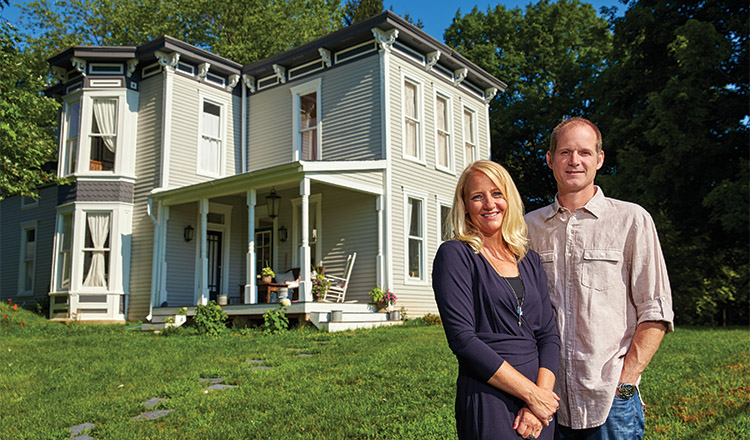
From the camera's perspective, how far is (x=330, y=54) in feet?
48.8

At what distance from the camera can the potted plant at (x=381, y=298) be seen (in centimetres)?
1266

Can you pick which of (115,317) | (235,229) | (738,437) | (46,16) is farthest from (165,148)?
(46,16)

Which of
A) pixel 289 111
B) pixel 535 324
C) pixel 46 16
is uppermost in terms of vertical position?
pixel 46 16

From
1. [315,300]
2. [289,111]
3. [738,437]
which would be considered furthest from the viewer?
[289,111]

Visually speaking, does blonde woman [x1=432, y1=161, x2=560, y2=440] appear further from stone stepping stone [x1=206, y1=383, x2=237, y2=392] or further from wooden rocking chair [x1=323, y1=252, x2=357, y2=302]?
wooden rocking chair [x1=323, y1=252, x2=357, y2=302]

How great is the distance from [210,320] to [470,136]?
369 inches

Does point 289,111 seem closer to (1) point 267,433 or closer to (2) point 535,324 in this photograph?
(1) point 267,433

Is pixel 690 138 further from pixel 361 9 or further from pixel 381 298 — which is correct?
pixel 361 9

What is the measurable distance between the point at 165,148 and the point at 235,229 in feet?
A: 8.92

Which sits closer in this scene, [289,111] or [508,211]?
[508,211]

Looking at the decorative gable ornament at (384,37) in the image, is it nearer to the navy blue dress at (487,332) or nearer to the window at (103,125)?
the window at (103,125)

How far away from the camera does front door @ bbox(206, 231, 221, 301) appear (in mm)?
15461

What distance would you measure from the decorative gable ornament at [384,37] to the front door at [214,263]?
629 centimetres

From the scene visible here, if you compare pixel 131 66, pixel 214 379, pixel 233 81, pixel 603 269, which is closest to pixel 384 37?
pixel 233 81
